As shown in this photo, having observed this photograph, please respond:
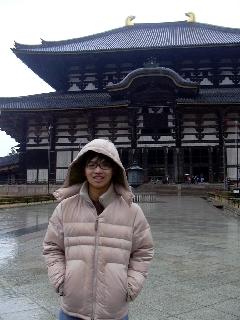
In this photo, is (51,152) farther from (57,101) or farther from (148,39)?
(148,39)

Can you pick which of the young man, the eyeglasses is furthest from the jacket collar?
the eyeglasses

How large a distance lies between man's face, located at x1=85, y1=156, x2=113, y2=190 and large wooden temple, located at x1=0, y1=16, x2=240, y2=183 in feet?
99.3

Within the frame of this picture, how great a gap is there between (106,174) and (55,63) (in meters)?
37.3

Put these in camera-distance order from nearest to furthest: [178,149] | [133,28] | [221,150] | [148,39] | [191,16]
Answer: [221,150] → [178,149] → [148,39] → [191,16] → [133,28]

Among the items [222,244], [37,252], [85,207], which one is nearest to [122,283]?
[85,207]

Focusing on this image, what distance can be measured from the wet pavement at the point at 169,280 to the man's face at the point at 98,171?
7.28 ft

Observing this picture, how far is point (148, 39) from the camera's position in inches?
1620

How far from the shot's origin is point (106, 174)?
284 centimetres

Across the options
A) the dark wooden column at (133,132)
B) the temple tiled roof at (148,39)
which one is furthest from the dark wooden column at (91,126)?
the temple tiled roof at (148,39)

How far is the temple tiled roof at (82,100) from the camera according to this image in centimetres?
3262

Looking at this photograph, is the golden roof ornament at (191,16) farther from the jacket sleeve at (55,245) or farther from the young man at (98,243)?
the jacket sleeve at (55,245)

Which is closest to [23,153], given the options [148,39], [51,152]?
[51,152]

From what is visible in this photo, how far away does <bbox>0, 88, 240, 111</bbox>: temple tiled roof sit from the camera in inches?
1284

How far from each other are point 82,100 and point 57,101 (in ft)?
7.91
